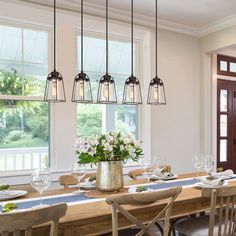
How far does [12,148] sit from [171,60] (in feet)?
8.82

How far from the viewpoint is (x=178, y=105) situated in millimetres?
4664

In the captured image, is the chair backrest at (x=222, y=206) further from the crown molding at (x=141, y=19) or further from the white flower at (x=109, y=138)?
the crown molding at (x=141, y=19)

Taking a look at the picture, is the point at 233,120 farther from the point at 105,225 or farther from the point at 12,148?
the point at 105,225

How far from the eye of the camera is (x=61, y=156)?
144 inches

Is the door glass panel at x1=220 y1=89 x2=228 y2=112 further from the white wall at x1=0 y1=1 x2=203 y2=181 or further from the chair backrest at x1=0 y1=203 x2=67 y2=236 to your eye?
the chair backrest at x1=0 y1=203 x2=67 y2=236

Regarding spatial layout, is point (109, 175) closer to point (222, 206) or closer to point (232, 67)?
point (222, 206)

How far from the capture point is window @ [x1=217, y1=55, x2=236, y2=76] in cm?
527

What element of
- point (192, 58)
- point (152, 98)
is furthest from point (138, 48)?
point (152, 98)

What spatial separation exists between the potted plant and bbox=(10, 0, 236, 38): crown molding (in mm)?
2143

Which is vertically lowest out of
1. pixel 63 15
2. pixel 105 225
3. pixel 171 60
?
pixel 105 225

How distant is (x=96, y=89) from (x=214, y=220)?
7.80ft

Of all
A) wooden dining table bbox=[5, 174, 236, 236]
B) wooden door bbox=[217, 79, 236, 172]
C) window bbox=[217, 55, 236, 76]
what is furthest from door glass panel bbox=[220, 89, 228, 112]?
wooden dining table bbox=[5, 174, 236, 236]

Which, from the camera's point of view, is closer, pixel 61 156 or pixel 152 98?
pixel 152 98

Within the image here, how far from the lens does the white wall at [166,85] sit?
3646mm
